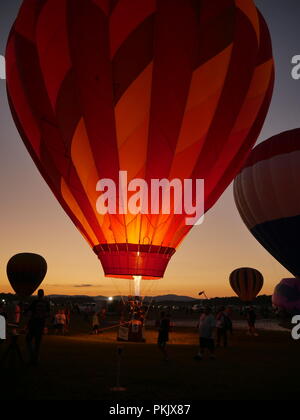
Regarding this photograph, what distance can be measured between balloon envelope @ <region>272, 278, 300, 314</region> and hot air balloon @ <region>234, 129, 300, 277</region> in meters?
24.8

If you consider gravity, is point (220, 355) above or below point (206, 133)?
below

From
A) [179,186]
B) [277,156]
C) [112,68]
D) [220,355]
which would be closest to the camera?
[220,355]

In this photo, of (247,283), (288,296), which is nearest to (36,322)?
(247,283)

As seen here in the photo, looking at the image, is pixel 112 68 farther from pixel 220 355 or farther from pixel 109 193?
pixel 220 355

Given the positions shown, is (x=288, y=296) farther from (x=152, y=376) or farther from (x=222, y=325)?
(x=152, y=376)

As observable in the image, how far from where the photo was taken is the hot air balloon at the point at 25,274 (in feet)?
137

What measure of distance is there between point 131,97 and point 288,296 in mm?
43692

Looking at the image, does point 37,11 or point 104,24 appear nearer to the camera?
point 104,24

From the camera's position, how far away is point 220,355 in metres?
15.0

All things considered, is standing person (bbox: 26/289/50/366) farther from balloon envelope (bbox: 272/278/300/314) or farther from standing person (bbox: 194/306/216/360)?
balloon envelope (bbox: 272/278/300/314)

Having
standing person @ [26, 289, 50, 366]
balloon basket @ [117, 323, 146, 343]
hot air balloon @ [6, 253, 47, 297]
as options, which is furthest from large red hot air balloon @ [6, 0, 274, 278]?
hot air balloon @ [6, 253, 47, 297]
